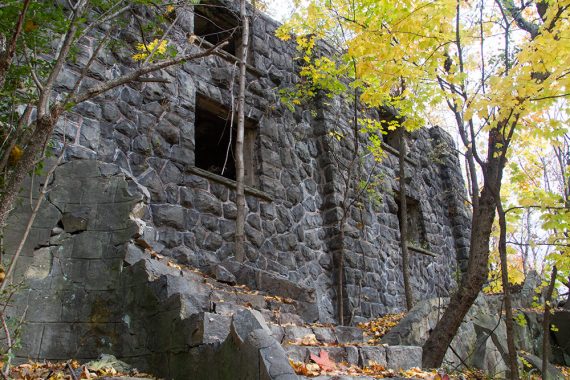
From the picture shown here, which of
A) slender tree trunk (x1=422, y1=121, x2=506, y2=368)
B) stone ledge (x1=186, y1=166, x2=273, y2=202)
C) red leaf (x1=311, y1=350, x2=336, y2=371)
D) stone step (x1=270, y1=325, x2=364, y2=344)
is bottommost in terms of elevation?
red leaf (x1=311, y1=350, x2=336, y2=371)

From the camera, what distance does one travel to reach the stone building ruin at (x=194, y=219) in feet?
13.6

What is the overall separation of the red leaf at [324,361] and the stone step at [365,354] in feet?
0.19

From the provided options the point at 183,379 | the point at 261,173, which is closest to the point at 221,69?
the point at 261,173

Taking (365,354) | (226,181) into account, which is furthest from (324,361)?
(226,181)

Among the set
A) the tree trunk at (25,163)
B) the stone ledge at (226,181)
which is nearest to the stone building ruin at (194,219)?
the stone ledge at (226,181)

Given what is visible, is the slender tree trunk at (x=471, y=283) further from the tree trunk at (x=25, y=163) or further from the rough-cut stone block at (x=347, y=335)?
the tree trunk at (x=25, y=163)

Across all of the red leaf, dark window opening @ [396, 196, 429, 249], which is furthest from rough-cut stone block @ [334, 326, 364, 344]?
dark window opening @ [396, 196, 429, 249]

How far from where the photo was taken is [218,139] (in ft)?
32.0

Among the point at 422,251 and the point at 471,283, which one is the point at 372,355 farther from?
the point at 422,251

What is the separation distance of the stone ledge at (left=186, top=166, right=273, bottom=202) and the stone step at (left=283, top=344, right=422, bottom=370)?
3.47 m

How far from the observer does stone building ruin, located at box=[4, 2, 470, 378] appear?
414 centimetres

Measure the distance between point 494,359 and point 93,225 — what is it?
5274 mm

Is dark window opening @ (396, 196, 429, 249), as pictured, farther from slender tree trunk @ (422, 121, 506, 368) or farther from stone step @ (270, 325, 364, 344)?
stone step @ (270, 325, 364, 344)

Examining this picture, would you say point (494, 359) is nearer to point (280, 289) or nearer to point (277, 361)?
point (280, 289)
